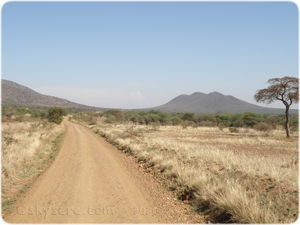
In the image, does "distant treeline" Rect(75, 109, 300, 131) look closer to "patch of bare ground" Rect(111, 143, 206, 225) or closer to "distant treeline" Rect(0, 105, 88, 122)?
"distant treeline" Rect(0, 105, 88, 122)

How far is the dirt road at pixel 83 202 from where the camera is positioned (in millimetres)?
4516

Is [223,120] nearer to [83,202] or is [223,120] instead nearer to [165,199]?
[165,199]

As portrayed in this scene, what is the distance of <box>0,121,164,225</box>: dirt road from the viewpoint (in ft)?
14.8

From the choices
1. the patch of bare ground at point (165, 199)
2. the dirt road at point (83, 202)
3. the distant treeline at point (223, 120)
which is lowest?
the patch of bare ground at point (165, 199)

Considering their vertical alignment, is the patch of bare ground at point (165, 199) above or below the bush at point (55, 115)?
→ below

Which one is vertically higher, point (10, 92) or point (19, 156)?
point (10, 92)

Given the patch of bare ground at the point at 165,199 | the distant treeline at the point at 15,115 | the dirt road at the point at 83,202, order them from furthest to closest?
the distant treeline at the point at 15,115 < the patch of bare ground at the point at 165,199 < the dirt road at the point at 83,202

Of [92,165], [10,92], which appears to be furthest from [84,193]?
[10,92]

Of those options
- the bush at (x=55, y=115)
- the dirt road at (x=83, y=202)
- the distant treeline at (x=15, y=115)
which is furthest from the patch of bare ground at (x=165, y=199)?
the distant treeline at (x=15, y=115)

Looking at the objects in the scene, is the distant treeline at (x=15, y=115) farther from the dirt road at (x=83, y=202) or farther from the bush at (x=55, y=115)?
the dirt road at (x=83, y=202)

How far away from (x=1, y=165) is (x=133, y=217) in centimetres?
630

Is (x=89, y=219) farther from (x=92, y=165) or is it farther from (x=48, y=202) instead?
(x=92, y=165)

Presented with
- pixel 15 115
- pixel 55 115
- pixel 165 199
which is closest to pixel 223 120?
pixel 55 115

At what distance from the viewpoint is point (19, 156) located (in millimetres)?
9281
